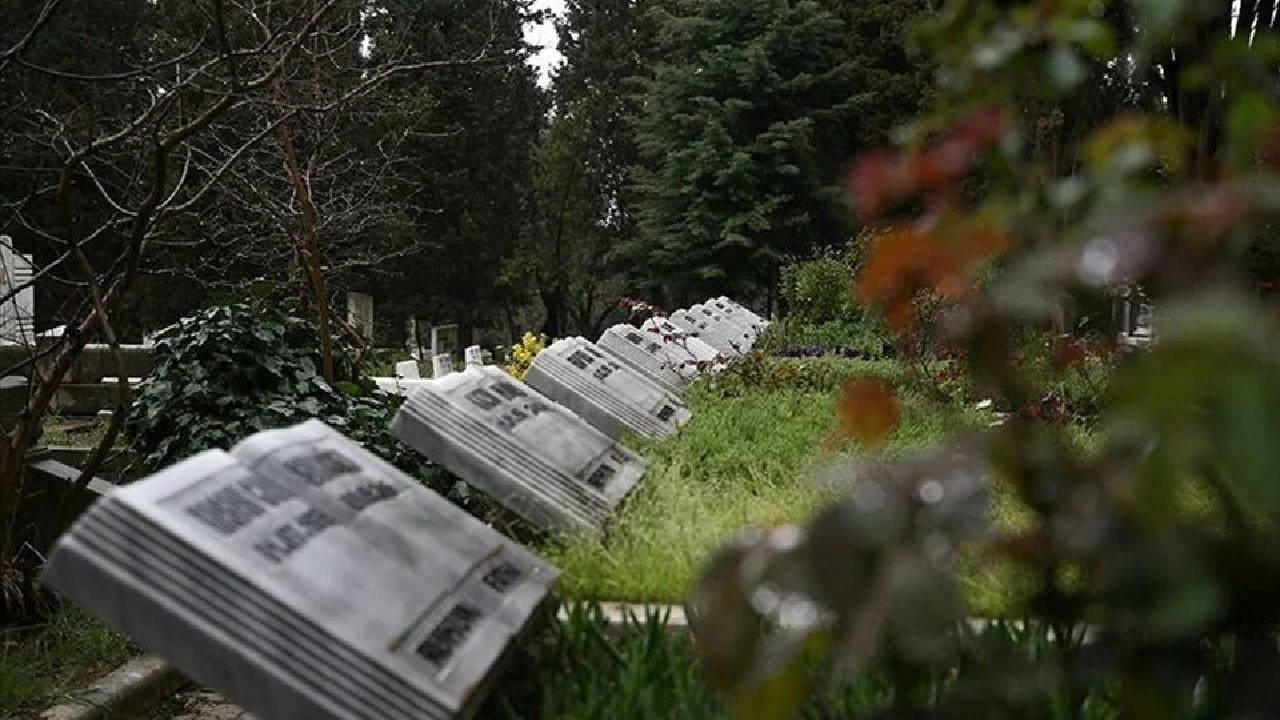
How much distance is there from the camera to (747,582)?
46.1 inches

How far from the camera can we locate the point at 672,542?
379cm

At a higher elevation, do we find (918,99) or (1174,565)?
(918,99)

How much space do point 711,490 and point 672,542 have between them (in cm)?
→ 105

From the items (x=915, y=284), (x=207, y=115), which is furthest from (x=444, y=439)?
(x=915, y=284)

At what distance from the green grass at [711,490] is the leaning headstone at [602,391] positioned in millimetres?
205

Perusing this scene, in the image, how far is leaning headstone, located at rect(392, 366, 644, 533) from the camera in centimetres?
387

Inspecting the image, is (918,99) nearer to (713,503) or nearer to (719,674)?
(713,503)

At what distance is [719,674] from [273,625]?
1228 mm

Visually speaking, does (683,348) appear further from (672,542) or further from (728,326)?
(672,542)

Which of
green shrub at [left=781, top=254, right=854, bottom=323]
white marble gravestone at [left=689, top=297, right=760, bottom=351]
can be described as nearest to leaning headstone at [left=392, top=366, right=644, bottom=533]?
white marble gravestone at [left=689, top=297, right=760, bottom=351]

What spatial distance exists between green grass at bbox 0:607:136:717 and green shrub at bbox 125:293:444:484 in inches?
56.0

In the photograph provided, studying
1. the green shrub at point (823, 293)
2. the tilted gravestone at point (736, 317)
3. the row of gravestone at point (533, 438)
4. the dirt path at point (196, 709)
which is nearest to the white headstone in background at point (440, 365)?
the tilted gravestone at point (736, 317)

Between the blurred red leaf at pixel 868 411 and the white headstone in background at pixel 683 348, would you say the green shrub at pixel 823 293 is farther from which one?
the blurred red leaf at pixel 868 411

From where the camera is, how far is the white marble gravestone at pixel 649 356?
9.37 m
